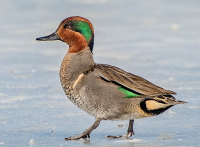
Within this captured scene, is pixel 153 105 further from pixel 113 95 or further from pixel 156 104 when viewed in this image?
pixel 113 95

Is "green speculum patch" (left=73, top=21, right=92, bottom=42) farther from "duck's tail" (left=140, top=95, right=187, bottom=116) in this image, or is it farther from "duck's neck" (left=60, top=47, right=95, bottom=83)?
"duck's tail" (left=140, top=95, right=187, bottom=116)

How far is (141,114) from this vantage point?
203 inches

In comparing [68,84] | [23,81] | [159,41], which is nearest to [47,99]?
[23,81]

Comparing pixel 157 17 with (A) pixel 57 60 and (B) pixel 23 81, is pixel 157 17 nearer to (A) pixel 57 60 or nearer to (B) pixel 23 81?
(A) pixel 57 60

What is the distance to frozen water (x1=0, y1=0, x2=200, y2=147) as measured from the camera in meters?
5.41

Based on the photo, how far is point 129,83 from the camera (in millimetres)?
5191

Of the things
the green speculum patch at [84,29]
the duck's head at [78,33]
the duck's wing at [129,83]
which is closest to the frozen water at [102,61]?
the duck's wing at [129,83]

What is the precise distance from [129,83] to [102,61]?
4.26m

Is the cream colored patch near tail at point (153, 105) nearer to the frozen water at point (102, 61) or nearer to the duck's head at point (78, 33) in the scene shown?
the frozen water at point (102, 61)

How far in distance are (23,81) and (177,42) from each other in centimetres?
395

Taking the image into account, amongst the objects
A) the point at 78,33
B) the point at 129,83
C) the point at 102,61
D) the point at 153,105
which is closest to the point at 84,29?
the point at 78,33

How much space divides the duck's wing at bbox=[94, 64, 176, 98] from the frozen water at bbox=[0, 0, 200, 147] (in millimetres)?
441

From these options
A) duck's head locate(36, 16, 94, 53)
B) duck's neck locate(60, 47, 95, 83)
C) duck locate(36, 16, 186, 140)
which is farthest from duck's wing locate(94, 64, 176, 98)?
duck's head locate(36, 16, 94, 53)

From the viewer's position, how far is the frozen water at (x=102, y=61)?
5414 millimetres
